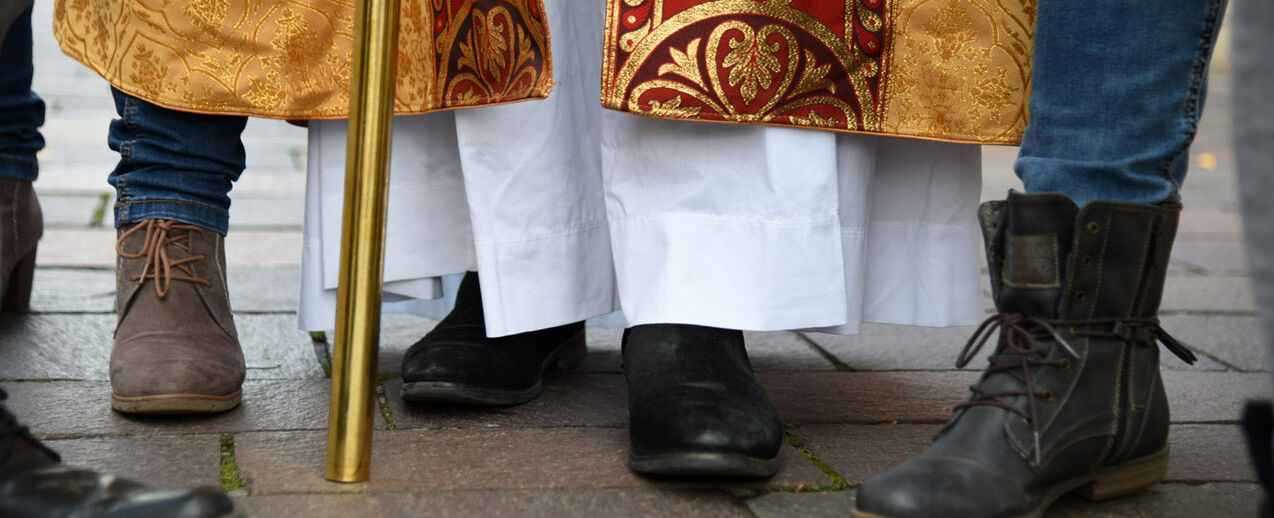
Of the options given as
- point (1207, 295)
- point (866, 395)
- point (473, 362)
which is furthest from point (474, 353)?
point (1207, 295)

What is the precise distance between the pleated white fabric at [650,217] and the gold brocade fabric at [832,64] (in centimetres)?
5

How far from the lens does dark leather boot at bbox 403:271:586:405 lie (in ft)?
3.99

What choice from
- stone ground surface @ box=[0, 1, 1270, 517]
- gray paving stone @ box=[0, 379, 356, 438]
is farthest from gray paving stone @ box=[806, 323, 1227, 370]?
gray paving stone @ box=[0, 379, 356, 438]

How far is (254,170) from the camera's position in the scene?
3.67 metres

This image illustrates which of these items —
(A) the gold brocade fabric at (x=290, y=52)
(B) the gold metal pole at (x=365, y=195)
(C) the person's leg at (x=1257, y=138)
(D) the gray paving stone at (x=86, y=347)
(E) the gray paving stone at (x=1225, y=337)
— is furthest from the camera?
(E) the gray paving stone at (x=1225, y=337)

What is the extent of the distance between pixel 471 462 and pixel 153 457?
0.29 meters

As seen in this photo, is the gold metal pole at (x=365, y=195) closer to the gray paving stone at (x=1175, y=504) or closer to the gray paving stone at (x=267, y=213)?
the gray paving stone at (x=1175, y=504)

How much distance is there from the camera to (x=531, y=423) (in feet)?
3.97

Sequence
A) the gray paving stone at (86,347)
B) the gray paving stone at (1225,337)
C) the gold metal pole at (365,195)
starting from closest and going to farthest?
the gold metal pole at (365,195) → the gray paving stone at (86,347) → the gray paving stone at (1225,337)

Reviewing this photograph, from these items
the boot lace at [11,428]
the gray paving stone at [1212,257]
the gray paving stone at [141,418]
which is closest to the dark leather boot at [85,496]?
the boot lace at [11,428]

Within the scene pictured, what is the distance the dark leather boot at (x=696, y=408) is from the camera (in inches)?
38.9

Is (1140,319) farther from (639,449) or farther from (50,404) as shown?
(50,404)

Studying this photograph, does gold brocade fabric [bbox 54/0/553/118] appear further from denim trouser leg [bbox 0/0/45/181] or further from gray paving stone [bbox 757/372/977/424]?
gray paving stone [bbox 757/372/977/424]

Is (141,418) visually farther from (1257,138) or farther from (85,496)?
(1257,138)
